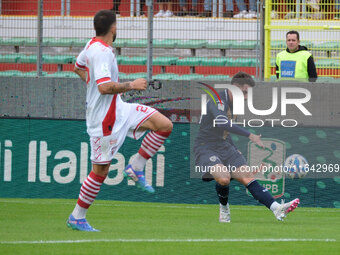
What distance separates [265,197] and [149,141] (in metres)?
2.17

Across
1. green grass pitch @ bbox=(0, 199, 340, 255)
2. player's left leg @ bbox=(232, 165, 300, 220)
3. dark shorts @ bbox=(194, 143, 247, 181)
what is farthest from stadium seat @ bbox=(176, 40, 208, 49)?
player's left leg @ bbox=(232, 165, 300, 220)

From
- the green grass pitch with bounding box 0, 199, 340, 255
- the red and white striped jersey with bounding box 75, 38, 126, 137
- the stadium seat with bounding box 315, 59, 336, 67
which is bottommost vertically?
the green grass pitch with bounding box 0, 199, 340, 255

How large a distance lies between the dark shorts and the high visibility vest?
3.34m

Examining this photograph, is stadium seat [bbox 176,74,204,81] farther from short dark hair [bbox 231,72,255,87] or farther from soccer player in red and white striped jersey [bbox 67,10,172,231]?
soccer player in red and white striped jersey [bbox 67,10,172,231]

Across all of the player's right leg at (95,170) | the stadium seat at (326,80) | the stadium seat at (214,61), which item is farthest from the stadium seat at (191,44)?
the player's right leg at (95,170)

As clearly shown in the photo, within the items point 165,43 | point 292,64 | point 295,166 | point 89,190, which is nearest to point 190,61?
point 165,43

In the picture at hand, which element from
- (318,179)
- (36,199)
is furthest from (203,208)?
(36,199)

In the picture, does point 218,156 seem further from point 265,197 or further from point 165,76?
point 165,76

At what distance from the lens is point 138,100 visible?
12.9 metres

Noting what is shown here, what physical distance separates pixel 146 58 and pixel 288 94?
2538mm

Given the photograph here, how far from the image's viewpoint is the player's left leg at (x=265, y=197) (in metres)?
9.11

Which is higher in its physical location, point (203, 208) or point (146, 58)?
point (146, 58)

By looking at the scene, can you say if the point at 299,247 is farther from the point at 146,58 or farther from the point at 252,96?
the point at 146,58

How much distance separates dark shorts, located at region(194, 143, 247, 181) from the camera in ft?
31.1
